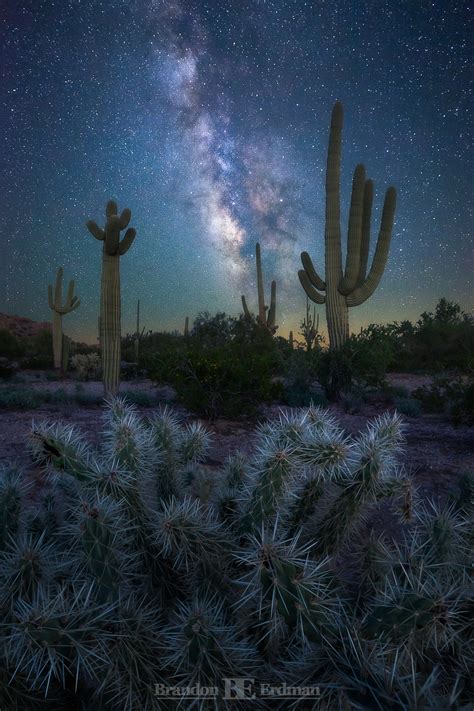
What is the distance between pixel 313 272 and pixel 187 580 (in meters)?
16.0

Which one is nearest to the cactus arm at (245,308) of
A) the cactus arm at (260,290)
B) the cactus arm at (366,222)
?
the cactus arm at (260,290)

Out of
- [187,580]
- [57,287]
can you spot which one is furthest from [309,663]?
[57,287]

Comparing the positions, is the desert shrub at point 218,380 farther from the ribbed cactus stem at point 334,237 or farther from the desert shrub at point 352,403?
the ribbed cactus stem at point 334,237

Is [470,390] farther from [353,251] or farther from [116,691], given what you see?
[116,691]

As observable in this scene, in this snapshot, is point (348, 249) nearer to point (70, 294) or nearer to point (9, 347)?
point (70, 294)

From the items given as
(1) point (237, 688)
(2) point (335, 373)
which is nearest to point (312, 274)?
(2) point (335, 373)

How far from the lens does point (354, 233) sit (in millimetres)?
15438

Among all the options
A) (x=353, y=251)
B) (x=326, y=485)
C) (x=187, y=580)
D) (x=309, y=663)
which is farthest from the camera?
(x=353, y=251)

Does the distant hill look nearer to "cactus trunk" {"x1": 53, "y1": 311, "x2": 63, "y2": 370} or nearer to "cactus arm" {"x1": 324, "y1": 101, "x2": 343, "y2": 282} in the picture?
"cactus trunk" {"x1": 53, "y1": 311, "x2": 63, "y2": 370}

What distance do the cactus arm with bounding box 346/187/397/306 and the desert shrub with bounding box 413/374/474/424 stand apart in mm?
4122

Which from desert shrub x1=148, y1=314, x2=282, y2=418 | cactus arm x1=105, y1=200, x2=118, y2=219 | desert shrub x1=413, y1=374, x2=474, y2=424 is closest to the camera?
desert shrub x1=413, y1=374, x2=474, y2=424

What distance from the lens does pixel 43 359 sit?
90.9ft

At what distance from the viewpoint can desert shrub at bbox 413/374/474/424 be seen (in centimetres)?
923

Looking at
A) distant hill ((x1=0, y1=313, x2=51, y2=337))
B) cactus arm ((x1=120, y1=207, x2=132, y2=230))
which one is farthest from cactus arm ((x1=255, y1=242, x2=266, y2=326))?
distant hill ((x1=0, y1=313, x2=51, y2=337))
